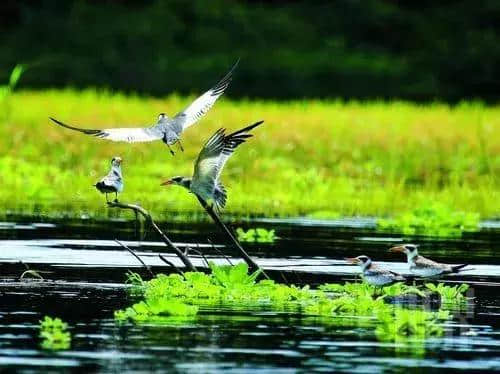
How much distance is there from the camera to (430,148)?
78.6 ft

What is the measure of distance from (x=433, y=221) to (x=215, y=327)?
294 inches

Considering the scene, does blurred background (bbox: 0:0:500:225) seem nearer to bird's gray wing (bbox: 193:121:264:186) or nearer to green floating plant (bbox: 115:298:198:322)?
bird's gray wing (bbox: 193:121:264:186)

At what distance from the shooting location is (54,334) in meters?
8.94

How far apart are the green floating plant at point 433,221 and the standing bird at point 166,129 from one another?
4.92 metres

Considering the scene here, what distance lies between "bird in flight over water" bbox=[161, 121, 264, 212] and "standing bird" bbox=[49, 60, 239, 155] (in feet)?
0.62

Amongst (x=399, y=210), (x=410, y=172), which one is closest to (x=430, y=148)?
(x=410, y=172)

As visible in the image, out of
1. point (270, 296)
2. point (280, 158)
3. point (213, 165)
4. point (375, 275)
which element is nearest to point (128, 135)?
point (213, 165)

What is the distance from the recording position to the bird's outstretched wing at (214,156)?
10641mm

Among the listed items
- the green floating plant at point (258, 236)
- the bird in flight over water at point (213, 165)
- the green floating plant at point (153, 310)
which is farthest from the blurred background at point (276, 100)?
the green floating plant at point (153, 310)

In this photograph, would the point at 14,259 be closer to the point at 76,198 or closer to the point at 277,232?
the point at 277,232

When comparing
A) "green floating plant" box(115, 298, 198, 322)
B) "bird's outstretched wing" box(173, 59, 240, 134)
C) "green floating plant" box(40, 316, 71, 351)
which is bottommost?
"green floating plant" box(40, 316, 71, 351)

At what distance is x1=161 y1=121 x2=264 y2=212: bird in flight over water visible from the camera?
35.0 feet

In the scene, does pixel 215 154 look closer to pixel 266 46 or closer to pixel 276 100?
pixel 276 100

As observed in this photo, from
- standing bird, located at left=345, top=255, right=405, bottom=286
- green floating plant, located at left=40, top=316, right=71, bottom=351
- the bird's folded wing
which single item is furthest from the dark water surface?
standing bird, located at left=345, top=255, right=405, bottom=286
